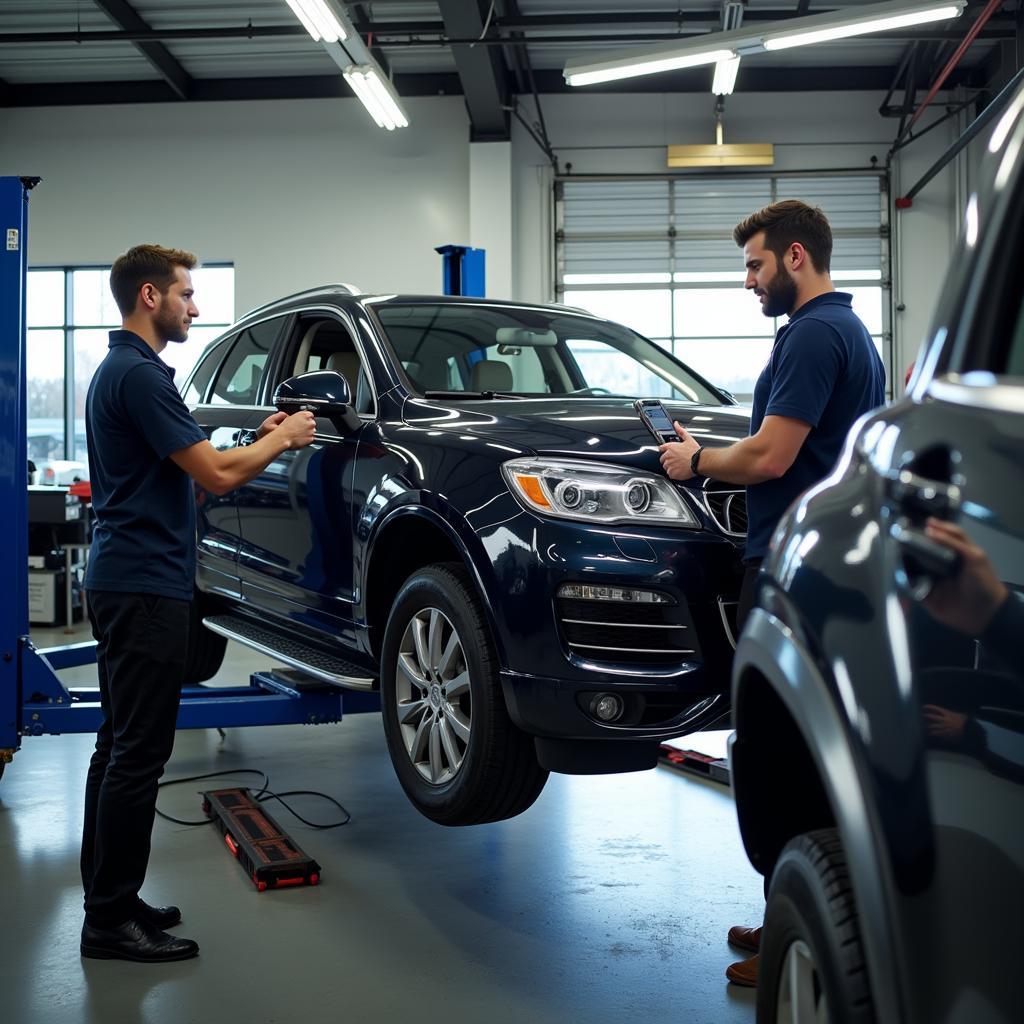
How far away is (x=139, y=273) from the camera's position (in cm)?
318

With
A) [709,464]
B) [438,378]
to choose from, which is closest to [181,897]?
[438,378]

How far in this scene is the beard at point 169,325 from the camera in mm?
3227

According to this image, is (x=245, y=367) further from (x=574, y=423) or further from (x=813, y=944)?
(x=813, y=944)

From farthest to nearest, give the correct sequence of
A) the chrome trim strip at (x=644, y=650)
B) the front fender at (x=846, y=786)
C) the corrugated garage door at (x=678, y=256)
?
the corrugated garage door at (x=678, y=256)
the chrome trim strip at (x=644, y=650)
the front fender at (x=846, y=786)

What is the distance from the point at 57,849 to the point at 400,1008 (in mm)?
1737

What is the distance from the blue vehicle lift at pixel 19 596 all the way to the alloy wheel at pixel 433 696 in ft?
2.77

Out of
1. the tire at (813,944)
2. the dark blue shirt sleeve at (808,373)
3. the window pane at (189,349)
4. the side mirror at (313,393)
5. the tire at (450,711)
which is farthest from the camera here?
the window pane at (189,349)

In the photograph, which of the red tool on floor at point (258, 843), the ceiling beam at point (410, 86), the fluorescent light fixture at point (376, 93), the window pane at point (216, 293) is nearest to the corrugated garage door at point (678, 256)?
the ceiling beam at point (410, 86)

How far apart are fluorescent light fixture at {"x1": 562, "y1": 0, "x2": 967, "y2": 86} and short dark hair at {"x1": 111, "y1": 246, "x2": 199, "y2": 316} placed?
6.74m

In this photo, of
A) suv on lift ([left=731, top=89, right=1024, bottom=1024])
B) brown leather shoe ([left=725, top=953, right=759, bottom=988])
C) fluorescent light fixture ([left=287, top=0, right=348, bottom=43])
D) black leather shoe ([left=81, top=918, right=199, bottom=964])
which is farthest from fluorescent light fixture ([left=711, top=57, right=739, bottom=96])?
suv on lift ([left=731, top=89, right=1024, bottom=1024])

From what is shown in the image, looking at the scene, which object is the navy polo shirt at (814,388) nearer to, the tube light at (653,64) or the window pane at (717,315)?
the tube light at (653,64)

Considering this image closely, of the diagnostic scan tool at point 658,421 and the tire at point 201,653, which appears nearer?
the diagnostic scan tool at point 658,421

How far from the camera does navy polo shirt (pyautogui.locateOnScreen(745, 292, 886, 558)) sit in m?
2.76

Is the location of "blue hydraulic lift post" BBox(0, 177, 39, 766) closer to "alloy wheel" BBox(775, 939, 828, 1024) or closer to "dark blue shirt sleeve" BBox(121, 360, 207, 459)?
"dark blue shirt sleeve" BBox(121, 360, 207, 459)
